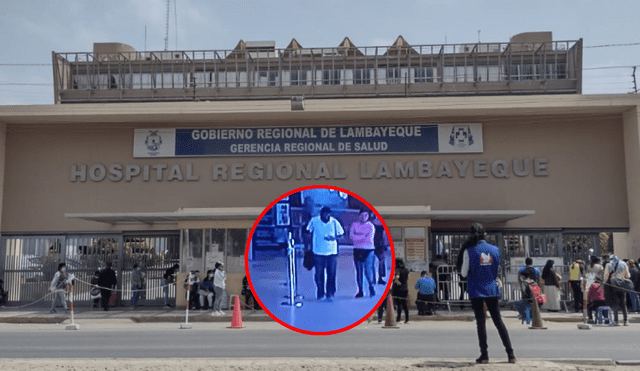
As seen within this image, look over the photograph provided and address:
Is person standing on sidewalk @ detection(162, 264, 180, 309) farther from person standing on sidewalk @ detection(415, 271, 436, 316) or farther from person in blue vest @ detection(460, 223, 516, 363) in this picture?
person in blue vest @ detection(460, 223, 516, 363)

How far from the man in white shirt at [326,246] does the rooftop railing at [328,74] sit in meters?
26.7

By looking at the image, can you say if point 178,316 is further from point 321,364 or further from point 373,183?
point 321,364

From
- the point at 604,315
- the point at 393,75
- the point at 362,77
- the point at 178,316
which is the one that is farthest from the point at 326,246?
the point at 362,77

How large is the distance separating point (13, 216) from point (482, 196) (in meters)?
17.3

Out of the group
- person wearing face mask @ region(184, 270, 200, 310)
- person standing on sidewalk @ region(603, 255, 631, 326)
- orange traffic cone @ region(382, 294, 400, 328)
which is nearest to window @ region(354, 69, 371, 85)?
person wearing face mask @ region(184, 270, 200, 310)

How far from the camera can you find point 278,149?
2386 cm

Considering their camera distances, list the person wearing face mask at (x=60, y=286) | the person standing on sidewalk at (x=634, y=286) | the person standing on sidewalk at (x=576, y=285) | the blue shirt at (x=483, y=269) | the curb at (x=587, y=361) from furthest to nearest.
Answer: the person wearing face mask at (x=60, y=286), the person standing on sidewalk at (x=576, y=285), the person standing on sidewalk at (x=634, y=286), the curb at (x=587, y=361), the blue shirt at (x=483, y=269)

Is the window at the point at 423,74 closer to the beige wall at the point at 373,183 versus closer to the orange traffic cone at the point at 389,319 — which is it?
the beige wall at the point at 373,183

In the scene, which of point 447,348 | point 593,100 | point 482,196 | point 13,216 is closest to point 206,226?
point 13,216

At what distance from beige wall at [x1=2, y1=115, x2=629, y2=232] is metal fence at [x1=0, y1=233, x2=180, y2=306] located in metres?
0.71

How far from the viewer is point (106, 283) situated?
2150 cm

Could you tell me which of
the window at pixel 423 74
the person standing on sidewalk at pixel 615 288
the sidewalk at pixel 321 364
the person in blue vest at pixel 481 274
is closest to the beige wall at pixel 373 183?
the person standing on sidewalk at pixel 615 288

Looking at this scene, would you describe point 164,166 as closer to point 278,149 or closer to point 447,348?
point 278,149

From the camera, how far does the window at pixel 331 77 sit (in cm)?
3622
